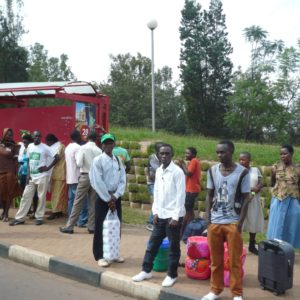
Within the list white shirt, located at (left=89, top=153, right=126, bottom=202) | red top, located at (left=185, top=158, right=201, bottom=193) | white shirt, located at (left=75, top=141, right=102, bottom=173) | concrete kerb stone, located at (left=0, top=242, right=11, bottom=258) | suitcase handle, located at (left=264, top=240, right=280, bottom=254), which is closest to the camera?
suitcase handle, located at (left=264, top=240, right=280, bottom=254)

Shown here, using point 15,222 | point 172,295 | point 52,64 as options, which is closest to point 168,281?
point 172,295

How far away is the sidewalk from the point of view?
17.0ft

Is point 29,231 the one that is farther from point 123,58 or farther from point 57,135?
point 123,58

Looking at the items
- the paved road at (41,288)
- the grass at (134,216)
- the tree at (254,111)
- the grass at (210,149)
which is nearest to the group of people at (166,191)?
the paved road at (41,288)

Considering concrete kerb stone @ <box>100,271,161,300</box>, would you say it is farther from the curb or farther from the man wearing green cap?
the man wearing green cap

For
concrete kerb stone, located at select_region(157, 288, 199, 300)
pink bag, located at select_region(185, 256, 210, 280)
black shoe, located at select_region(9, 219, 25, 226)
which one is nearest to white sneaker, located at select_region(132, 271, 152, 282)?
concrete kerb stone, located at select_region(157, 288, 199, 300)

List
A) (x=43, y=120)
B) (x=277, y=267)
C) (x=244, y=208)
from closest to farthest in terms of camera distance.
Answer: (x=244, y=208) → (x=277, y=267) → (x=43, y=120)

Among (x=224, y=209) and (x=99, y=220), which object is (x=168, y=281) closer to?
(x=224, y=209)

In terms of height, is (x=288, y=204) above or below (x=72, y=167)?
below

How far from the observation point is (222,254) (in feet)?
16.2

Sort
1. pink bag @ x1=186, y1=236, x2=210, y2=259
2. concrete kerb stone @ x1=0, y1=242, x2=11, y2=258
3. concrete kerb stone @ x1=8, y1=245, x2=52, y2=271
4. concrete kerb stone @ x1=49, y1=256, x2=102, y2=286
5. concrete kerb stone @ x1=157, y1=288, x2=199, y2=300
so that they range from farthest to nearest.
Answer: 1. concrete kerb stone @ x1=0, y1=242, x2=11, y2=258
2. concrete kerb stone @ x1=8, y1=245, x2=52, y2=271
3. concrete kerb stone @ x1=49, y1=256, x2=102, y2=286
4. pink bag @ x1=186, y1=236, x2=210, y2=259
5. concrete kerb stone @ x1=157, y1=288, x2=199, y2=300

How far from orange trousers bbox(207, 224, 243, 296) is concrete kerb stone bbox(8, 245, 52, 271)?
106 inches

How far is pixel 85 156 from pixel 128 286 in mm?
3168

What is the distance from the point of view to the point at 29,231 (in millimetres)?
8328
